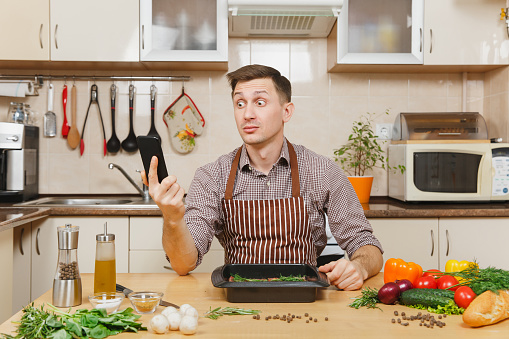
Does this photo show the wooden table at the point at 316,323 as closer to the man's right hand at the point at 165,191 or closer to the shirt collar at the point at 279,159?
the man's right hand at the point at 165,191

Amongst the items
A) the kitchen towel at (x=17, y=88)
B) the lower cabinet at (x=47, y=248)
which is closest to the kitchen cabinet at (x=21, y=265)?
the lower cabinet at (x=47, y=248)

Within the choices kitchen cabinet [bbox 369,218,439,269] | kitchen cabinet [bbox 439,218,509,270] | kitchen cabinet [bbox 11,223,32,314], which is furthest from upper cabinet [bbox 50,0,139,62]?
kitchen cabinet [bbox 439,218,509,270]

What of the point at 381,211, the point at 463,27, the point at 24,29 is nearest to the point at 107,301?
the point at 381,211

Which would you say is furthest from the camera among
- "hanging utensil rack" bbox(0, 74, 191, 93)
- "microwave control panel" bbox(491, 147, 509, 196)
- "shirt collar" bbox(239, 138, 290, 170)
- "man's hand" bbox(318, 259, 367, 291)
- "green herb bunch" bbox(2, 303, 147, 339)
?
"hanging utensil rack" bbox(0, 74, 191, 93)

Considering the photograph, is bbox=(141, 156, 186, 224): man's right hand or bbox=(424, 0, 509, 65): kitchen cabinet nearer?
bbox=(141, 156, 186, 224): man's right hand

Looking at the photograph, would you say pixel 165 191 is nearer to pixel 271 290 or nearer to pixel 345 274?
pixel 271 290

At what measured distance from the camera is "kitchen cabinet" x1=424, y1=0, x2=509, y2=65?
9.98 ft

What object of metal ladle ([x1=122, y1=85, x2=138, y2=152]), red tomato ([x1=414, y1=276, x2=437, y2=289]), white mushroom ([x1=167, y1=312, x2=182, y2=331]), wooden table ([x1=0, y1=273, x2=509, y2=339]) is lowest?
wooden table ([x1=0, y1=273, x2=509, y2=339])

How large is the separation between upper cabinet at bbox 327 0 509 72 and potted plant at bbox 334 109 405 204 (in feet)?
1.41

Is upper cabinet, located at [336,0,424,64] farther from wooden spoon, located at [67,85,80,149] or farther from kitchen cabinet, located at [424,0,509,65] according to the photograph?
wooden spoon, located at [67,85,80,149]

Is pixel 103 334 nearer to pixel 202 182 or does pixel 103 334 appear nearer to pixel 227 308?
pixel 227 308

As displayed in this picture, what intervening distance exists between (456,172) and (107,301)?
224cm

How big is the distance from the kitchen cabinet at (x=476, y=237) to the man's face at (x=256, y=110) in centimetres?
128

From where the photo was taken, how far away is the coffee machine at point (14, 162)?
2.92m
